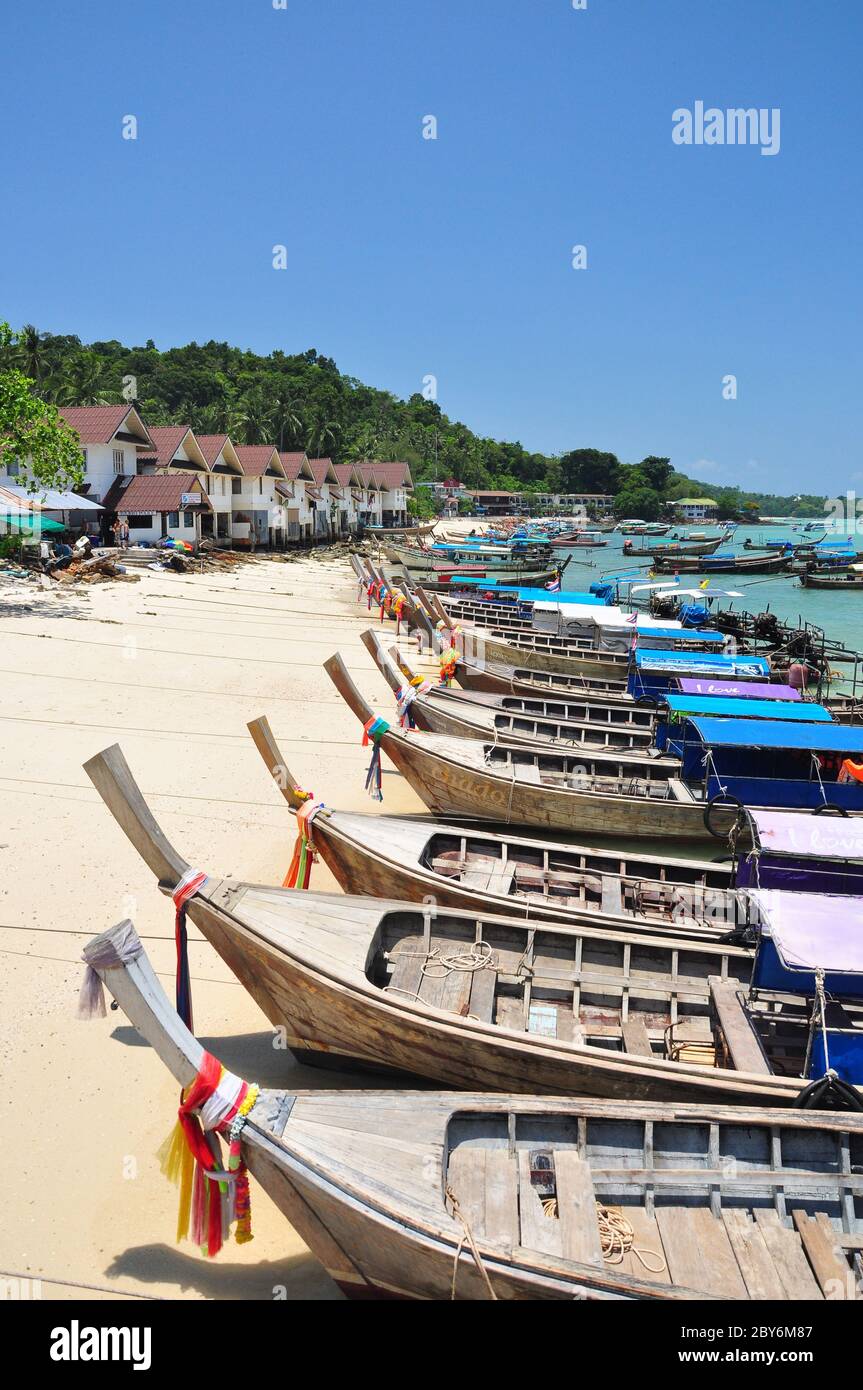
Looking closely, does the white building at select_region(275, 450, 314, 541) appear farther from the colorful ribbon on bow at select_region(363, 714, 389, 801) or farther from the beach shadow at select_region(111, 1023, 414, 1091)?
the beach shadow at select_region(111, 1023, 414, 1091)

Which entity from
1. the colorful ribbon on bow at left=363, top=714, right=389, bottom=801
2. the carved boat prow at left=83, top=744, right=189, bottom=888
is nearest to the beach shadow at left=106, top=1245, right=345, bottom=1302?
the carved boat prow at left=83, top=744, right=189, bottom=888

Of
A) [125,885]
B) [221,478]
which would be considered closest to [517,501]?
[221,478]

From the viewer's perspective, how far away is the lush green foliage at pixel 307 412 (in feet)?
215

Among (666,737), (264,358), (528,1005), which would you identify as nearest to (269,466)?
(666,737)

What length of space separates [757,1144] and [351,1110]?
2.52m

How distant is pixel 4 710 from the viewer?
15617 mm

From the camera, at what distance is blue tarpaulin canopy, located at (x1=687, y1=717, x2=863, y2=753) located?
11.9 m

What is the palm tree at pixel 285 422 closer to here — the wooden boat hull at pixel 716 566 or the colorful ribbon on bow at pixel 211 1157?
the wooden boat hull at pixel 716 566

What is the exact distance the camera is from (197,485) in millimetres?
41875

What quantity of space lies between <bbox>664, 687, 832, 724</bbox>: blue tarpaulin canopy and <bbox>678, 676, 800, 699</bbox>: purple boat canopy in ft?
2.72

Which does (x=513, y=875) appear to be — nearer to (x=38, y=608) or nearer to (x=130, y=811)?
(x=130, y=811)

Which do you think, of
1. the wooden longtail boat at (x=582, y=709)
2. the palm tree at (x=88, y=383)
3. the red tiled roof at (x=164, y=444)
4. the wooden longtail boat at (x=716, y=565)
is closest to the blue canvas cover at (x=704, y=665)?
the wooden longtail boat at (x=582, y=709)

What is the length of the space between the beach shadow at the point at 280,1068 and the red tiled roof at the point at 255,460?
45.5 metres
